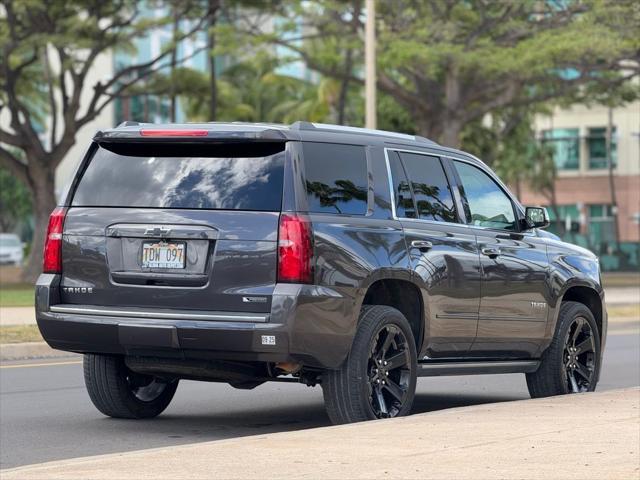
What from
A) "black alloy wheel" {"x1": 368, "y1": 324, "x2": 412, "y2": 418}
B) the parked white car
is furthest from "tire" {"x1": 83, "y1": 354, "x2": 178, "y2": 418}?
the parked white car

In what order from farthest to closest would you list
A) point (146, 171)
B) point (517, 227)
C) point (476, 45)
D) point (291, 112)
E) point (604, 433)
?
point (291, 112), point (476, 45), point (517, 227), point (146, 171), point (604, 433)

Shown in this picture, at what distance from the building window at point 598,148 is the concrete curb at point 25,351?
65795 millimetres

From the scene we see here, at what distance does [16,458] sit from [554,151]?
225 feet

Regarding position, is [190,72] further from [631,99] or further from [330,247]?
[330,247]

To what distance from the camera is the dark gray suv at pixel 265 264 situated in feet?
31.6

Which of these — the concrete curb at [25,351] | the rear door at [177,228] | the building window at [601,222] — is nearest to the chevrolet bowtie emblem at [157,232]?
the rear door at [177,228]

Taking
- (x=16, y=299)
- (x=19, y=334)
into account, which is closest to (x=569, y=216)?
(x=16, y=299)

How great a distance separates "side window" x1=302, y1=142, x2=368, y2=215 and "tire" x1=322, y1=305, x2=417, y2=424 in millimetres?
740

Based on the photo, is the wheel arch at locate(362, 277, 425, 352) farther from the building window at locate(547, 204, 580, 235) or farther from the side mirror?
the building window at locate(547, 204, 580, 235)

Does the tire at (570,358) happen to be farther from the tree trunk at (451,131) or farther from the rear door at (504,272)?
the tree trunk at (451,131)

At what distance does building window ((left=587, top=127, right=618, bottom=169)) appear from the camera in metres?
80.9

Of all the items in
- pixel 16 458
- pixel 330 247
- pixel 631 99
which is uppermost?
pixel 631 99

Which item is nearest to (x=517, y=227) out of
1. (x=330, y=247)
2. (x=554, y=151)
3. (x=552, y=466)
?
(x=330, y=247)

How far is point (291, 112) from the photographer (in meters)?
69.4
